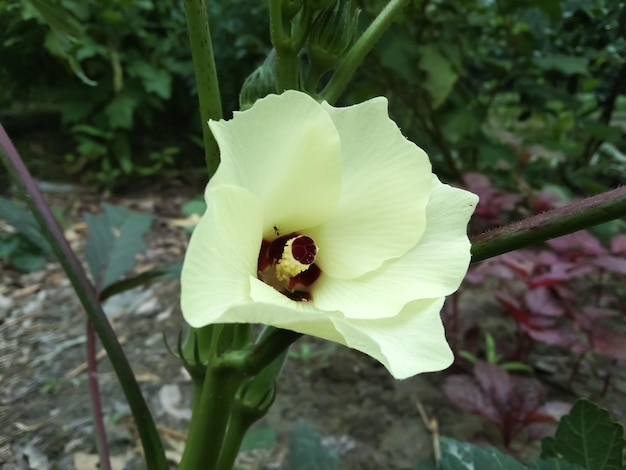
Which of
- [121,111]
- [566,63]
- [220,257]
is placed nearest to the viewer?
[220,257]

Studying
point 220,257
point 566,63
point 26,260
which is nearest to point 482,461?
point 220,257

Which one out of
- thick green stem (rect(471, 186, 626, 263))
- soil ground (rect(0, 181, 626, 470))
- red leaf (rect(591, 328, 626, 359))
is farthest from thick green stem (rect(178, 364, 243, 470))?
red leaf (rect(591, 328, 626, 359))

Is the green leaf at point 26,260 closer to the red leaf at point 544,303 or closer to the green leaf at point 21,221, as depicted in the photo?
the green leaf at point 21,221

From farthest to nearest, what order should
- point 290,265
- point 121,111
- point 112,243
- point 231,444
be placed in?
point 121,111 → point 112,243 → point 231,444 → point 290,265

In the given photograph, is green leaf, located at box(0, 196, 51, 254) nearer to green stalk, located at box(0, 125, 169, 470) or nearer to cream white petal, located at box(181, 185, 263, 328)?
green stalk, located at box(0, 125, 169, 470)

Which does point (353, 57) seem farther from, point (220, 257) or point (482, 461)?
point (482, 461)

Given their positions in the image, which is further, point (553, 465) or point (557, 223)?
point (553, 465)
